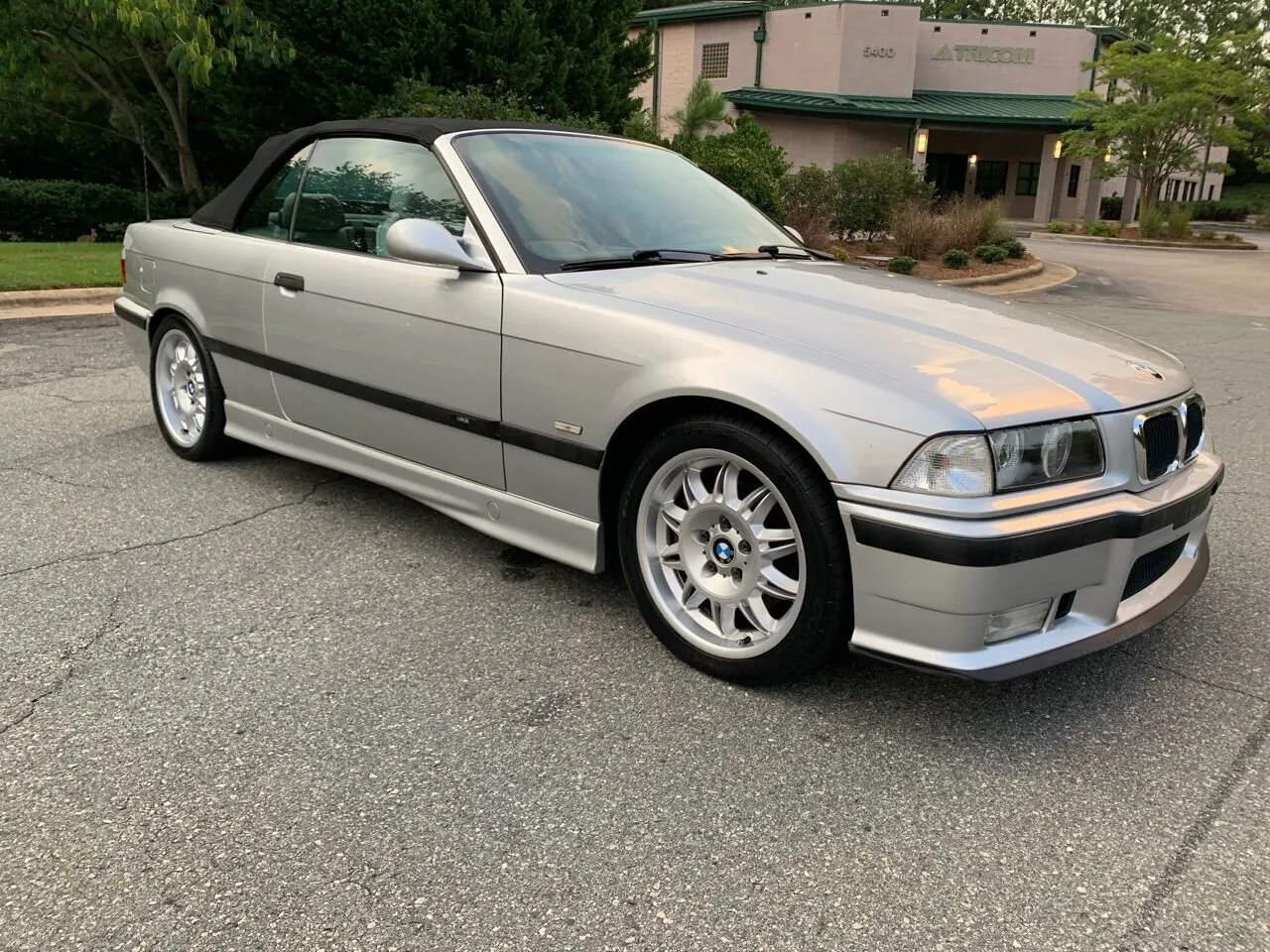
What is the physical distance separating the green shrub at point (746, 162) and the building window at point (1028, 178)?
2879 cm

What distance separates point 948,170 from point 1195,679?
138 ft

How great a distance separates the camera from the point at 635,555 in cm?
302

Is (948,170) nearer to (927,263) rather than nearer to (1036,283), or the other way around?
(1036,283)

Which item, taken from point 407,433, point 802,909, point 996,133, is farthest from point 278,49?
point 996,133

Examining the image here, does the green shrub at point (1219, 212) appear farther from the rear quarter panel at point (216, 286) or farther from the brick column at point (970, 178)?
the rear quarter panel at point (216, 286)

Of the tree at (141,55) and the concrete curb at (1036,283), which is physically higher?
the tree at (141,55)

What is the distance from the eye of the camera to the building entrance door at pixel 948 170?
135 feet

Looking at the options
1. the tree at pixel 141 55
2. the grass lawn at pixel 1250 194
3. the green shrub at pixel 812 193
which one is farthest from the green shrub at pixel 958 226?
the grass lawn at pixel 1250 194

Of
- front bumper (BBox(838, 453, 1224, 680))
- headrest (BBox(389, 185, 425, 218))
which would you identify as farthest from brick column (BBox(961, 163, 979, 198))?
front bumper (BBox(838, 453, 1224, 680))

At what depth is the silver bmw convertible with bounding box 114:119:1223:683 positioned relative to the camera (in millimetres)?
2461

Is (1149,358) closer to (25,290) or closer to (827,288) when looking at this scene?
(827,288)

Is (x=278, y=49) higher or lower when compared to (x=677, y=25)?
lower

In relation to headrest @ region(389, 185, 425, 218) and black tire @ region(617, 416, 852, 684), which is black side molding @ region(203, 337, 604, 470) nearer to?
black tire @ region(617, 416, 852, 684)

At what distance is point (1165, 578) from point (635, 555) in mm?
1551
